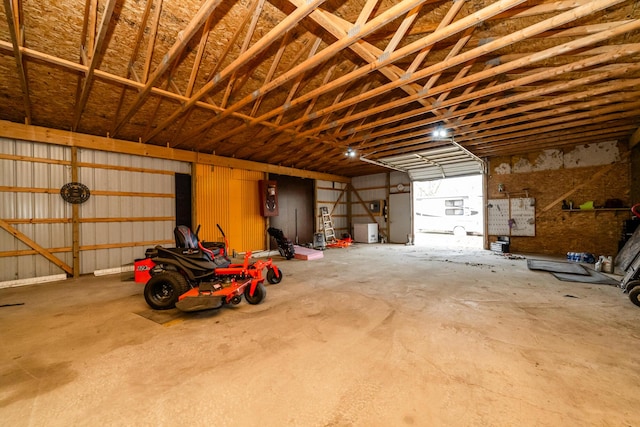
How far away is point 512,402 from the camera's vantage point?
168 cm

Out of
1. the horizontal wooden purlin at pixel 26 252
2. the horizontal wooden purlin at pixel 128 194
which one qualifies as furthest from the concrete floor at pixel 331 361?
the horizontal wooden purlin at pixel 128 194

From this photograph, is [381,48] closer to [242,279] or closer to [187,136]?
[242,279]

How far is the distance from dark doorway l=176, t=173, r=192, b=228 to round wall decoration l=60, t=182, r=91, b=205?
6.43ft

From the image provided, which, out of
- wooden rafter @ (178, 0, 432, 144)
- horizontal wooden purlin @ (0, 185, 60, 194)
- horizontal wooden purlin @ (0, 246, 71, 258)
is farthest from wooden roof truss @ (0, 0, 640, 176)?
horizontal wooden purlin @ (0, 246, 71, 258)

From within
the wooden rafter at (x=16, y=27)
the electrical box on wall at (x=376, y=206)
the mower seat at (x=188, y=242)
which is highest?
the wooden rafter at (x=16, y=27)

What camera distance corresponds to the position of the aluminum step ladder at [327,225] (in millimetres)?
11242

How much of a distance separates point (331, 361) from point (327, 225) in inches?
370

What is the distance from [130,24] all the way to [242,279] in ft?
12.0

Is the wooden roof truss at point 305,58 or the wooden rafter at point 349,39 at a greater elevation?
the wooden roof truss at point 305,58

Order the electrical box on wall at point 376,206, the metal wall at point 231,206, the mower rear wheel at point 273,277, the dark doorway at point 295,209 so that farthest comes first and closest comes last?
the electrical box on wall at point 376,206 → the dark doorway at point 295,209 → the metal wall at point 231,206 → the mower rear wheel at point 273,277

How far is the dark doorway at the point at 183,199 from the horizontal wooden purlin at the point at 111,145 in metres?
0.57

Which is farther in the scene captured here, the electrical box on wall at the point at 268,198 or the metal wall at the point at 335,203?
the metal wall at the point at 335,203

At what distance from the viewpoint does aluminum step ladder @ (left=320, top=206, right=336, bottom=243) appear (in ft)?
36.9

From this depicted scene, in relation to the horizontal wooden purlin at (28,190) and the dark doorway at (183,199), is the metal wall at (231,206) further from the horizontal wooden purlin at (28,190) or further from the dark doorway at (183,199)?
the horizontal wooden purlin at (28,190)
